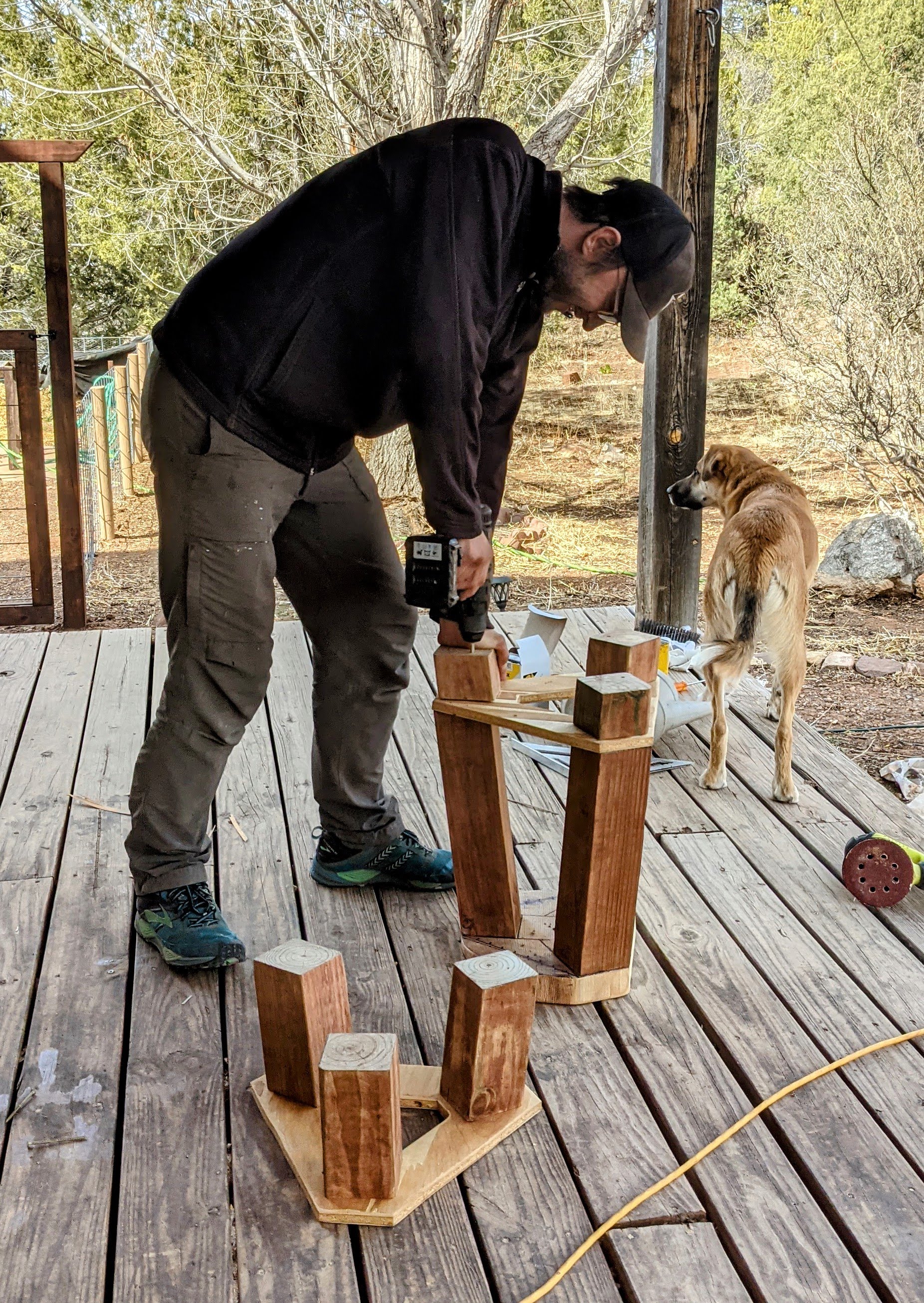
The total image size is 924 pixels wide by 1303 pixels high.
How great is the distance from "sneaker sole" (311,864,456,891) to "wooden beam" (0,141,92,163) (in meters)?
3.23

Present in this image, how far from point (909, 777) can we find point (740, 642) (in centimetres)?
86

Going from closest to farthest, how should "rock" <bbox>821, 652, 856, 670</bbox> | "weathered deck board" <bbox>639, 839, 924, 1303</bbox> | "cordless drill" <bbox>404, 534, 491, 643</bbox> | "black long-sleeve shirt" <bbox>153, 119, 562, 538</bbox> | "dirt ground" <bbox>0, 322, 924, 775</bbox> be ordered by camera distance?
"weathered deck board" <bbox>639, 839, 924, 1303</bbox> < "black long-sleeve shirt" <bbox>153, 119, 562, 538</bbox> < "cordless drill" <bbox>404, 534, 491, 643</bbox> < "dirt ground" <bbox>0, 322, 924, 775</bbox> < "rock" <bbox>821, 652, 856, 670</bbox>

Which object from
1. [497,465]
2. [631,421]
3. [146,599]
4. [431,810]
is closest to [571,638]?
[431,810]

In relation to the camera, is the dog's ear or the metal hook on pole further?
the dog's ear

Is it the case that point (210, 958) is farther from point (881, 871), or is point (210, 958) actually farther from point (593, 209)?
point (593, 209)

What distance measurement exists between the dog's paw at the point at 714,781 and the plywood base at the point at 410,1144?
148 centimetres

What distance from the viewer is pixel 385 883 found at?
2637mm

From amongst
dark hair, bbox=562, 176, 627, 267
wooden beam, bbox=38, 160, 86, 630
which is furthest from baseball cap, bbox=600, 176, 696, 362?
wooden beam, bbox=38, 160, 86, 630

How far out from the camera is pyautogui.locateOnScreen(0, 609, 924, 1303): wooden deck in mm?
1590

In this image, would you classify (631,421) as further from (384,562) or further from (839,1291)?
(839,1291)

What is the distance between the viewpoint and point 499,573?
8.00m

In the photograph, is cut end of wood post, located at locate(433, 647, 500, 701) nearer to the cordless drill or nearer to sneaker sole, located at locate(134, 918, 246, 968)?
the cordless drill

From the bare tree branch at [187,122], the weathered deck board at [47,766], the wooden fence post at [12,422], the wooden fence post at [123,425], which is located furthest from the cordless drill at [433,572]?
the wooden fence post at [12,422]

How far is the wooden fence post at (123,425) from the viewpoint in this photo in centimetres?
888
